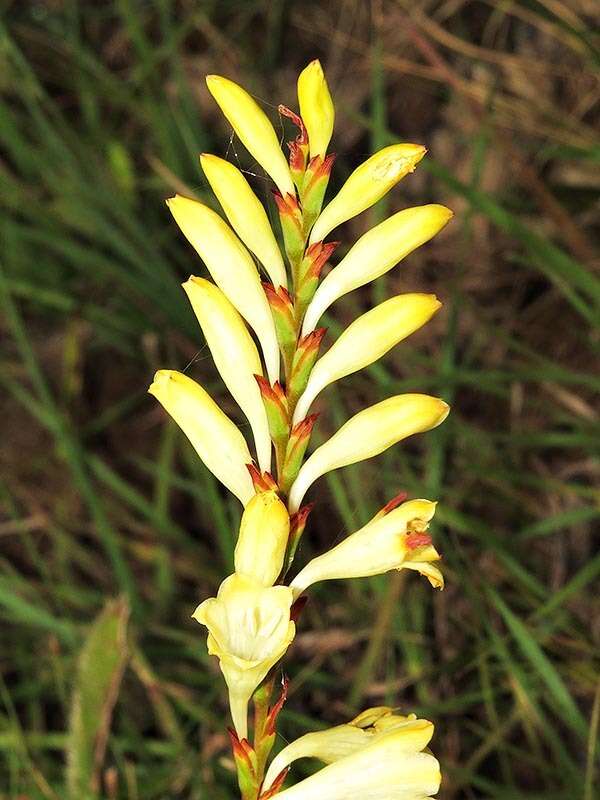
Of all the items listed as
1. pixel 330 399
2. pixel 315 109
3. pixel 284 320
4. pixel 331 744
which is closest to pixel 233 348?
pixel 284 320

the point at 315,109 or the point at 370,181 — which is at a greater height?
the point at 315,109

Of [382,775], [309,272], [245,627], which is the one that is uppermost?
[309,272]

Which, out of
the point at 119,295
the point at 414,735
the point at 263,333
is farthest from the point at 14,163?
the point at 414,735

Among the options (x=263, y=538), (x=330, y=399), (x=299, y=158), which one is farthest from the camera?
(x=330, y=399)

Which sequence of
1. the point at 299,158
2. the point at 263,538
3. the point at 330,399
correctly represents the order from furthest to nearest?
the point at 330,399
the point at 299,158
the point at 263,538

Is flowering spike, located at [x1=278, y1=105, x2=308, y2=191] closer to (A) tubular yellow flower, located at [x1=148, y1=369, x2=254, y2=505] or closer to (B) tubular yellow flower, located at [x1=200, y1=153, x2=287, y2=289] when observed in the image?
(B) tubular yellow flower, located at [x1=200, y1=153, x2=287, y2=289]

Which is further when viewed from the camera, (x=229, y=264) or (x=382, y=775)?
(x=229, y=264)

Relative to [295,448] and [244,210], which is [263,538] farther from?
[244,210]

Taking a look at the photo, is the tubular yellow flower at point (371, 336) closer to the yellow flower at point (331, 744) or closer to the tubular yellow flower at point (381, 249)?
the tubular yellow flower at point (381, 249)
